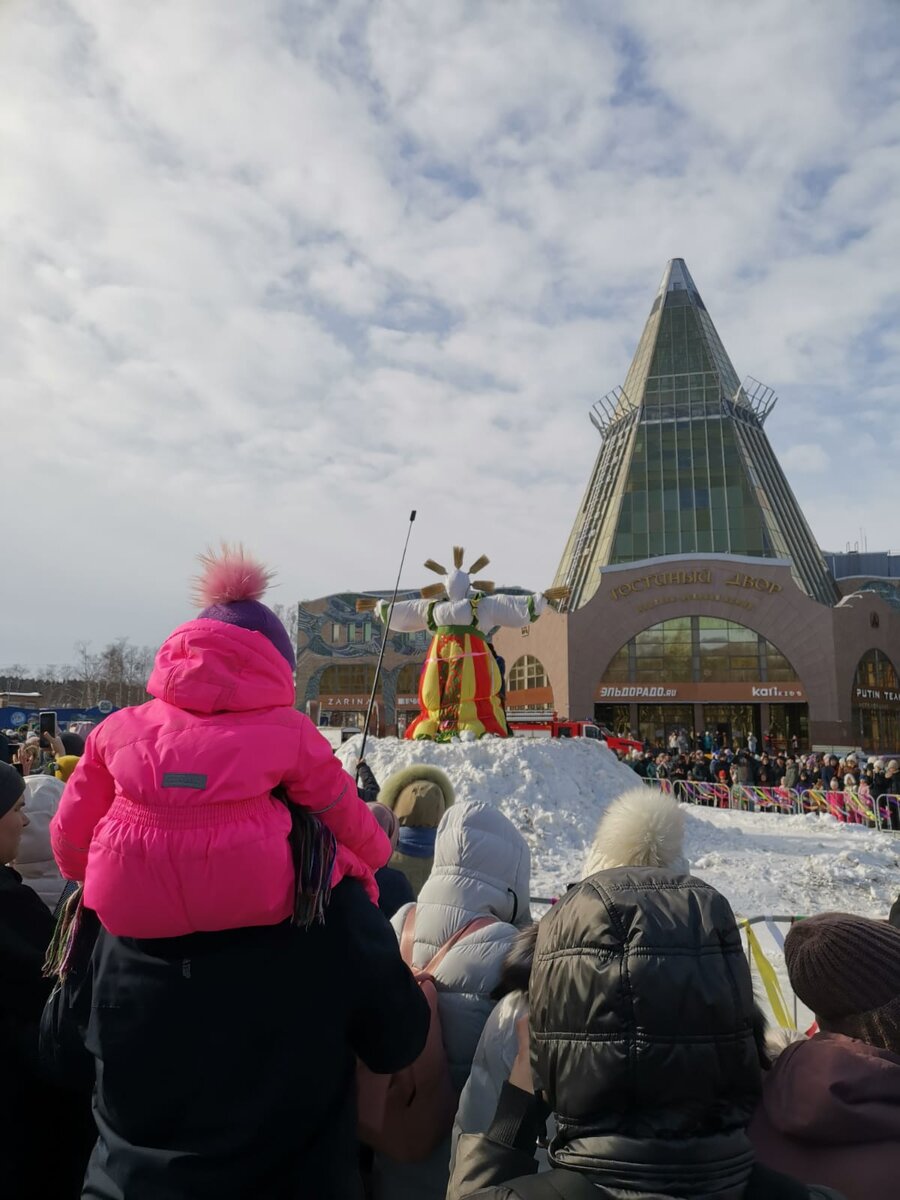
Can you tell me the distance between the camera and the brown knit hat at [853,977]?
1.74 m

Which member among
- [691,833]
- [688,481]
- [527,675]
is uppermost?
[688,481]

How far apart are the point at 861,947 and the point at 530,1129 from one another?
89 centimetres

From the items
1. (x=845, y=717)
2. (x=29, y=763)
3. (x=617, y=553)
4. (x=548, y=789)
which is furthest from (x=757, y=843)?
(x=617, y=553)

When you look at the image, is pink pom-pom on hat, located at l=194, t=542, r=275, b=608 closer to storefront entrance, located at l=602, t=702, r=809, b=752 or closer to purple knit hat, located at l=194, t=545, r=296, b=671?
purple knit hat, located at l=194, t=545, r=296, b=671

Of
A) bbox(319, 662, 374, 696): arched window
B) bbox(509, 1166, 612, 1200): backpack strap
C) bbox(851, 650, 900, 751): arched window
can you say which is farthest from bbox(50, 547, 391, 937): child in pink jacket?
bbox(319, 662, 374, 696): arched window

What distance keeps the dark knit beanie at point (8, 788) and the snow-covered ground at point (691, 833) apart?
6.55 meters

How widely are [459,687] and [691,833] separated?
4.41m

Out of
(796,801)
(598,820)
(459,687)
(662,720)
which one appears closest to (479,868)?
(598,820)

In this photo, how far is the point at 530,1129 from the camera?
4.57 ft

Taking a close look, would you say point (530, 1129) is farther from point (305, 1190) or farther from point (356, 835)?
point (356, 835)

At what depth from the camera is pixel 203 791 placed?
1.46m

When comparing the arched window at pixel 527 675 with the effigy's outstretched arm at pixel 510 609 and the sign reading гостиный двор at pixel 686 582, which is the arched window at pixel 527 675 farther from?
the effigy's outstretched arm at pixel 510 609

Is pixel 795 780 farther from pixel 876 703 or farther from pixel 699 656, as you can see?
pixel 876 703

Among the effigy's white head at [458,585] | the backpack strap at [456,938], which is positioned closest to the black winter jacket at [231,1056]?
the backpack strap at [456,938]
